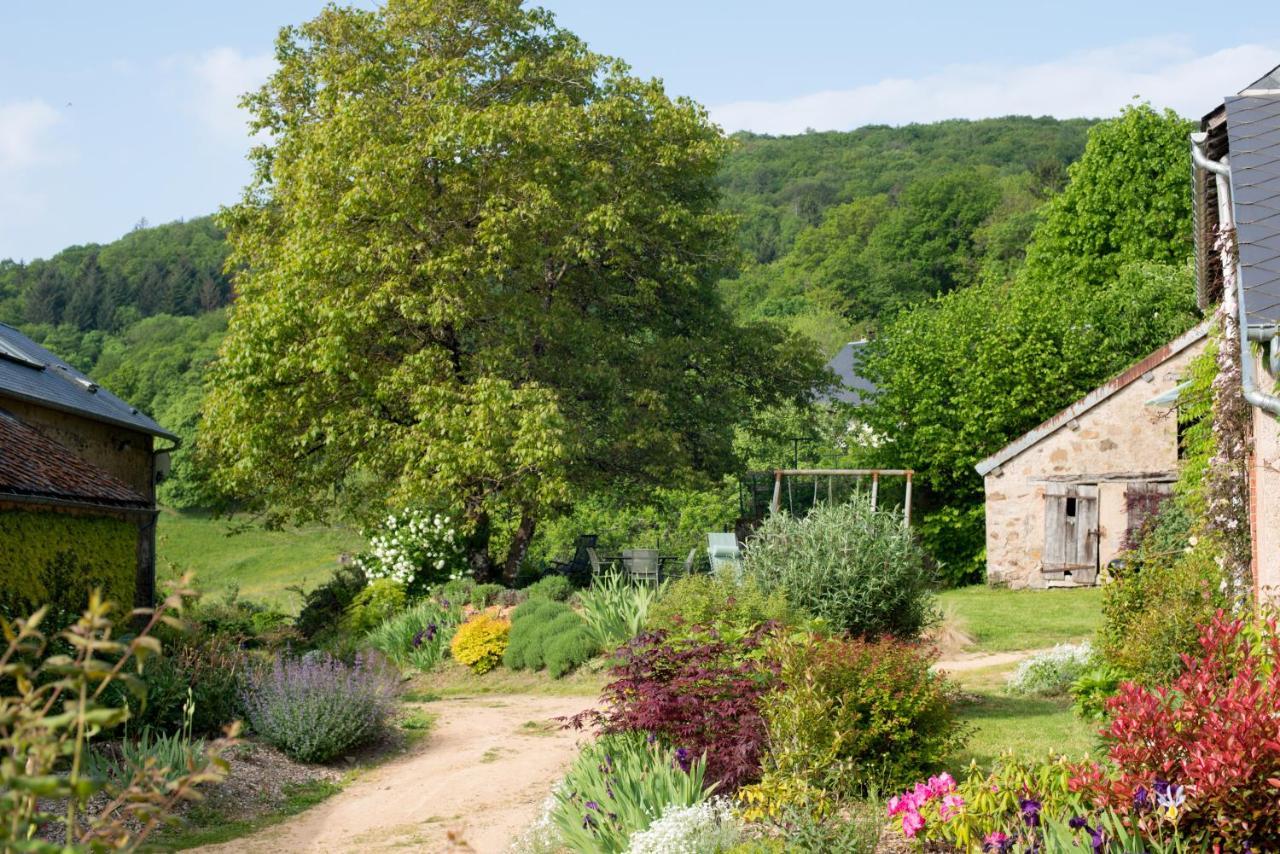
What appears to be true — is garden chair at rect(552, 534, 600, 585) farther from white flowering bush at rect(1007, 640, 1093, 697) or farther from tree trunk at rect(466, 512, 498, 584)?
white flowering bush at rect(1007, 640, 1093, 697)

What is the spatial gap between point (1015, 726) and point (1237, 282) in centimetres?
389

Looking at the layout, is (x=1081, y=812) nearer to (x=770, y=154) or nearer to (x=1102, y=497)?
(x=1102, y=497)

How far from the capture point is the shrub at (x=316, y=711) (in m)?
9.35

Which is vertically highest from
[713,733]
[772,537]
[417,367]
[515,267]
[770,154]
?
Result: [770,154]

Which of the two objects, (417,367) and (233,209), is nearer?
(417,367)

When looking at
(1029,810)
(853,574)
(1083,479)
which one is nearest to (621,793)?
(1029,810)

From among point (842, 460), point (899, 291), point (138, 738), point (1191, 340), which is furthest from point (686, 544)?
point (899, 291)

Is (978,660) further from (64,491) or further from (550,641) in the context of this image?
(64,491)

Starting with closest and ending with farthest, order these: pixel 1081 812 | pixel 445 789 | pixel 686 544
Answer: pixel 1081 812
pixel 445 789
pixel 686 544

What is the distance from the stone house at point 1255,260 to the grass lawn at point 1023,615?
5.20 meters

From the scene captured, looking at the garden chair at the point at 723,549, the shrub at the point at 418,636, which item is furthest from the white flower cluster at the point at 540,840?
the garden chair at the point at 723,549

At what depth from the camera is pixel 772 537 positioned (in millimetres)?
12109

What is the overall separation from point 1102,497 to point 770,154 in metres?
73.1

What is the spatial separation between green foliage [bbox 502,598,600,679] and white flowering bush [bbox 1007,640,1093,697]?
15.8 ft
